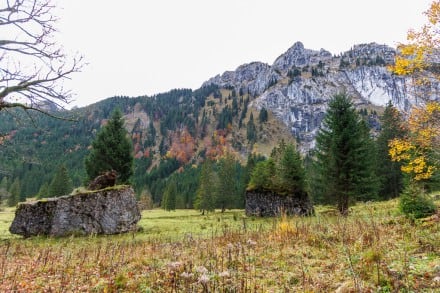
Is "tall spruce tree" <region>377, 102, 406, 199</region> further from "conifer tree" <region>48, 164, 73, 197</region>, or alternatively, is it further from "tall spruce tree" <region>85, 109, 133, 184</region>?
"conifer tree" <region>48, 164, 73, 197</region>

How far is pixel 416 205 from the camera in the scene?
9.84m

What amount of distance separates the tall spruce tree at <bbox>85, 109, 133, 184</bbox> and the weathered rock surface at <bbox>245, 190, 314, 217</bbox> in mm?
13341

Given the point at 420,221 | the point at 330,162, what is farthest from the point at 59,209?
the point at 330,162

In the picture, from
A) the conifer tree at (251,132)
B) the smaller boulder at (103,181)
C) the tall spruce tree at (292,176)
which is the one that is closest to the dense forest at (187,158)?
the conifer tree at (251,132)

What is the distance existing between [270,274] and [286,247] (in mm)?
2031

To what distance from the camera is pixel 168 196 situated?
6181 centimetres

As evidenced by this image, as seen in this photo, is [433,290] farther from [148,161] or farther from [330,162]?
[148,161]

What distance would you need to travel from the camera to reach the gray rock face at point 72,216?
637 inches

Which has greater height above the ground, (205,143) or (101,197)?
(205,143)

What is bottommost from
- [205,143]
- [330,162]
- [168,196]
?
[168,196]

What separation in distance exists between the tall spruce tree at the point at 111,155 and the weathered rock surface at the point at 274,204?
13.3 m

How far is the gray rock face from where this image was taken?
16188 millimetres

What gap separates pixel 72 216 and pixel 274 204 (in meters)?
18.3

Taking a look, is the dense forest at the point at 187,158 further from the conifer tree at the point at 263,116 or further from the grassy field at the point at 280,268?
the grassy field at the point at 280,268
